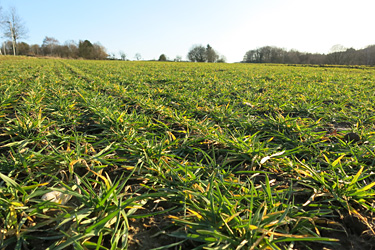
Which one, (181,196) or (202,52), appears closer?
(181,196)

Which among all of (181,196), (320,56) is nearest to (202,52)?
(320,56)

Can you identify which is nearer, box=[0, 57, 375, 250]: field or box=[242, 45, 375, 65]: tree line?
box=[0, 57, 375, 250]: field

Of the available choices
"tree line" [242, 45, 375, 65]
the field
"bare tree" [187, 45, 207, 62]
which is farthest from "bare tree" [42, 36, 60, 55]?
the field

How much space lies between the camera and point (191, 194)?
4.47 ft

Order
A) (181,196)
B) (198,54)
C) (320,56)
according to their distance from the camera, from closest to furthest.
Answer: (181,196), (320,56), (198,54)

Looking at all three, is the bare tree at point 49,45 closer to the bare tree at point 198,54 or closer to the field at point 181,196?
the bare tree at point 198,54

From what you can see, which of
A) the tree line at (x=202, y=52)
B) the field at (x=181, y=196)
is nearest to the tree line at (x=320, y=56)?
the tree line at (x=202, y=52)

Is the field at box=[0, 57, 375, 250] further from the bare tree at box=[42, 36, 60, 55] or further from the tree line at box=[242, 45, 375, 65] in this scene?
the bare tree at box=[42, 36, 60, 55]

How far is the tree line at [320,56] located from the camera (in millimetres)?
58281

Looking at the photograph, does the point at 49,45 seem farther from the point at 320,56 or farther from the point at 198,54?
the point at 320,56

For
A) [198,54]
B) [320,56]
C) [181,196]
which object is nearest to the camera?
[181,196]

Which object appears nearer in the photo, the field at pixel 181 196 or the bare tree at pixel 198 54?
the field at pixel 181 196

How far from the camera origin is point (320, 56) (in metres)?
66.6

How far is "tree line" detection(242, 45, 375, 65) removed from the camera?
58.3 m
